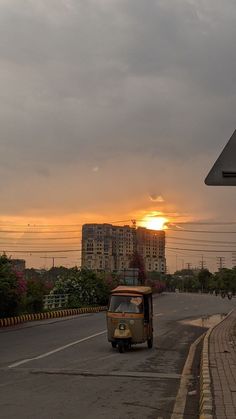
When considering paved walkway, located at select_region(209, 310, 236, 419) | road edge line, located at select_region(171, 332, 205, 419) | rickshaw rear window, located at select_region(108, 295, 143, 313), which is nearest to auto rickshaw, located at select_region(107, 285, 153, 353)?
rickshaw rear window, located at select_region(108, 295, 143, 313)

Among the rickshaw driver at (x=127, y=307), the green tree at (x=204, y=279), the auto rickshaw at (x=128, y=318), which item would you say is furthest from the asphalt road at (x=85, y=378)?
the green tree at (x=204, y=279)

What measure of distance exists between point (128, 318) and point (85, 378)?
225 inches

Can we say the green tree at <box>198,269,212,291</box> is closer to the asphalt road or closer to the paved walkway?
the asphalt road

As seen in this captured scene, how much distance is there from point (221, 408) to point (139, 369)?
5.77m

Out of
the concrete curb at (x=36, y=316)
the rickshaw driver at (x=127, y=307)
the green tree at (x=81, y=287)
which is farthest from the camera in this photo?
the green tree at (x=81, y=287)

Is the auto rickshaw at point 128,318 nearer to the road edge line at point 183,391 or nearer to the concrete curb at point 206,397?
the road edge line at point 183,391

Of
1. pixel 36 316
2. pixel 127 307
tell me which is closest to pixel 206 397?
pixel 127 307

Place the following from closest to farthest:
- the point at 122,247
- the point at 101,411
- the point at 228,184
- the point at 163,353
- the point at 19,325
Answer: the point at 228,184 → the point at 101,411 → the point at 163,353 → the point at 19,325 → the point at 122,247

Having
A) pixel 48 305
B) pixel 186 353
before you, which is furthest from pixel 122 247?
pixel 186 353

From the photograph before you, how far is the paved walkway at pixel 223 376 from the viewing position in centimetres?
750

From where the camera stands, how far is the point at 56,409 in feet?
27.0

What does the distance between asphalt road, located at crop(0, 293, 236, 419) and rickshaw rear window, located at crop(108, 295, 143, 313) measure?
1263 mm

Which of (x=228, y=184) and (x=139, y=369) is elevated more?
(x=228, y=184)

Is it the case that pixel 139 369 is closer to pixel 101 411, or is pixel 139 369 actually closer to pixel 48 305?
pixel 101 411
